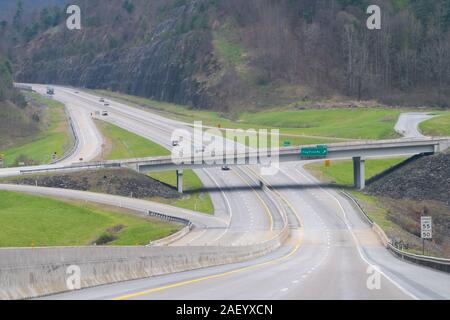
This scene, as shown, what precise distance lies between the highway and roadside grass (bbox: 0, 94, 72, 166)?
10.3 m

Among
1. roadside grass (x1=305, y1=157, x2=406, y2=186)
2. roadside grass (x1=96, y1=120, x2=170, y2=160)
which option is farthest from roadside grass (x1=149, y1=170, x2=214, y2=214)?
roadside grass (x1=305, y1=157, x2=406, y2=186)

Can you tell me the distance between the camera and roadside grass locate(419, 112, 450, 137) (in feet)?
380

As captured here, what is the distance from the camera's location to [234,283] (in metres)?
26.7

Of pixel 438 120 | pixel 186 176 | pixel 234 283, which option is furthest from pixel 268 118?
pixel 234 283

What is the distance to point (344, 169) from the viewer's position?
110375mm

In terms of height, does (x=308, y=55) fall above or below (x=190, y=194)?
above

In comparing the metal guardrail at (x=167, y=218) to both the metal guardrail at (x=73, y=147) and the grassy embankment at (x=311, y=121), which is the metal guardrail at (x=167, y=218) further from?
the grassy embankment at (x=311, y=121)

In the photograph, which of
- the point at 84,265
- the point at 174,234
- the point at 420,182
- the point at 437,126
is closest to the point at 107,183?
the point at 174,234

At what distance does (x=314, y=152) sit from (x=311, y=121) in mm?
48574

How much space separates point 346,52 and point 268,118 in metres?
29.0

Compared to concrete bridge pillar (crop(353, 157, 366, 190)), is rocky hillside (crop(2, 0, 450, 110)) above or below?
above

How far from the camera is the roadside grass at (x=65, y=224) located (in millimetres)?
66812

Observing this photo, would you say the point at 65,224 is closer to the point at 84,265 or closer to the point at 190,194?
the point at 190,194

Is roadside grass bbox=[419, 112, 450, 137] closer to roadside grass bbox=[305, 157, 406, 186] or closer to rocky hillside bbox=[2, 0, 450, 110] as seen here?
roadside grass bbox=[305, 157, 406, 186]
